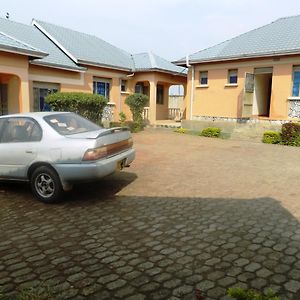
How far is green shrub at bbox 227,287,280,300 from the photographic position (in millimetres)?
2914

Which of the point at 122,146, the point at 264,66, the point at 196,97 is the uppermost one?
the point at 264,66

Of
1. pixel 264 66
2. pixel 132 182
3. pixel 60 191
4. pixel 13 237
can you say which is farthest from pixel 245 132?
pixel 13 237

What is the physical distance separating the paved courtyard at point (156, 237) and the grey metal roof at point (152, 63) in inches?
597

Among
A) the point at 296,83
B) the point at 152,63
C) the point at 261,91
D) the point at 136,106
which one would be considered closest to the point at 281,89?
the point at 296,83

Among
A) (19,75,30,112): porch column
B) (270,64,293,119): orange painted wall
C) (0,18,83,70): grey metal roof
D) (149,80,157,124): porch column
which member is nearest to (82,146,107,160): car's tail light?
(19,75,30,112): porch column

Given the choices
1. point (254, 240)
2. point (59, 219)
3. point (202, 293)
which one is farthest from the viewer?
point (59, 219)

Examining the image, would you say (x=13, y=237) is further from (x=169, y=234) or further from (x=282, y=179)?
(x=282, y=179)

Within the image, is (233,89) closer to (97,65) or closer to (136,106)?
(136,106)

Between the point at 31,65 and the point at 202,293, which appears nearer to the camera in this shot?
the point at 202,293

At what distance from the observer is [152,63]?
22812 millimetres

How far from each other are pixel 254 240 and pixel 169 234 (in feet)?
3.69

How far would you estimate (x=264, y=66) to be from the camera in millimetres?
17125

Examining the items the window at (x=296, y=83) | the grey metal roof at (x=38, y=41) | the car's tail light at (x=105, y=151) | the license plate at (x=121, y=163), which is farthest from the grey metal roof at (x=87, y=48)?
the license plate at (x=121, y=163)

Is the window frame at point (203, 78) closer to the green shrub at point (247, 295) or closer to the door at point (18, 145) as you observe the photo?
the door at point (18, 145)
